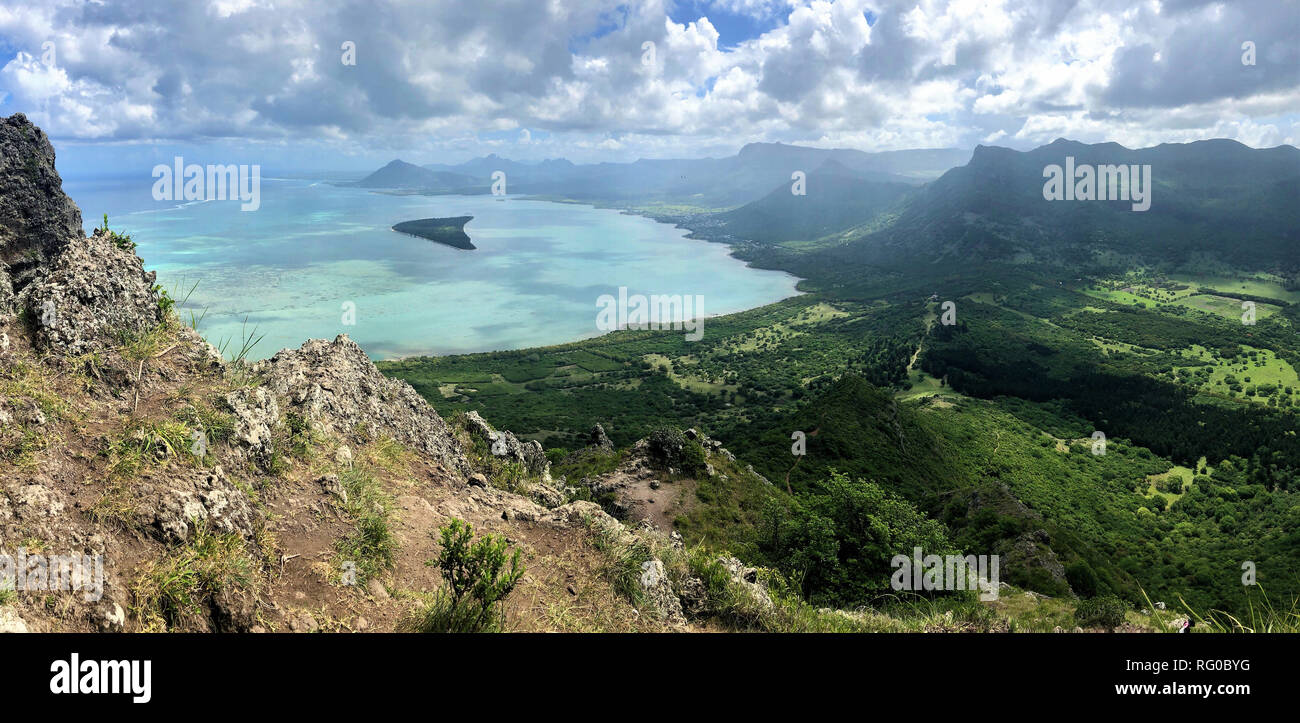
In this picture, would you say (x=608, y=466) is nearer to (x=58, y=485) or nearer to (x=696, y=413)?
(x=58, y=485)

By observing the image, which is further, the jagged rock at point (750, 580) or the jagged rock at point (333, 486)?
the jagged rock at point (750, 580)

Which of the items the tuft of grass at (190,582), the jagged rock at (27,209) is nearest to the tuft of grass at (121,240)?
the jagged rock at (27,209)

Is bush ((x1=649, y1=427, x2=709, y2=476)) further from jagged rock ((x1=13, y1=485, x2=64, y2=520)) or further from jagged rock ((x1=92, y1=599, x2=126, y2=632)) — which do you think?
jagged rock ((x1=92, y1=599, x2=126, y2=632))

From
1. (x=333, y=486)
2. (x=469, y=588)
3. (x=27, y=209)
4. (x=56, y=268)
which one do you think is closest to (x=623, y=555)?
(x=469, y=588)

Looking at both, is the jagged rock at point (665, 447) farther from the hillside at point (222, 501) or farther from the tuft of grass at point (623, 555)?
the tuft of grass at point (623, 555)

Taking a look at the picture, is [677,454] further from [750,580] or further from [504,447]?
[750,580]

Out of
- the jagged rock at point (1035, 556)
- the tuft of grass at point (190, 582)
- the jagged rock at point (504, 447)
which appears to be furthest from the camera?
the jagged rock at point (1035, 556)

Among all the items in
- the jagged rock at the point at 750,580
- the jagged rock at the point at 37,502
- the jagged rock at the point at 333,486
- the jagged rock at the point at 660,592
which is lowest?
the jagged rock at the point at 750,580
